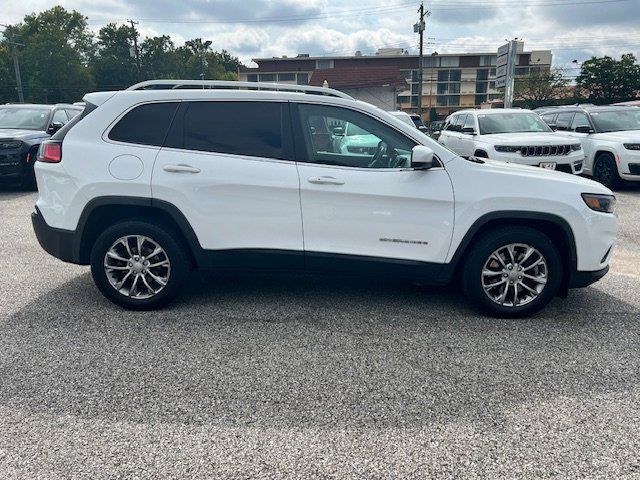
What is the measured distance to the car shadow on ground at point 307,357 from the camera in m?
2.91

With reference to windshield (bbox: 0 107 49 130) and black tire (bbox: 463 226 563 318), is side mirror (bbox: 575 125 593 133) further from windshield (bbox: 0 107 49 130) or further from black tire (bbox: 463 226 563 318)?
windshield (bbox: 0 107 49 130)

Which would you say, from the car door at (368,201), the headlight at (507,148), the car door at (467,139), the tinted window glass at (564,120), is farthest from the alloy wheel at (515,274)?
the tinted window glass at (564,120)

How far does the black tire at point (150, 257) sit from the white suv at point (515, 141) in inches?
229

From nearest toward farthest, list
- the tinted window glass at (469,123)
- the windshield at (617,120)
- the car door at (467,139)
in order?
the car door at (467,139) < the tinted window glass at (469,123) < the windshield at (617,120)

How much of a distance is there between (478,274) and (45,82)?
65.8m

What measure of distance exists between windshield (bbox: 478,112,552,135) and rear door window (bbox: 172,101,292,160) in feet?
24.5

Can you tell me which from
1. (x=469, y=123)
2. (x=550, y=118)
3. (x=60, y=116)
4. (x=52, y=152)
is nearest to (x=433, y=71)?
(x=550, y=118)

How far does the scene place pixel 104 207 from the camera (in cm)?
414

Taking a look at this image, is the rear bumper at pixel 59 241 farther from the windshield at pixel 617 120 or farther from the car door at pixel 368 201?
the windshield at pixel 617 120

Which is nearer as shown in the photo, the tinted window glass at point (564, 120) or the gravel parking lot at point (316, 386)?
the gravel parking lot at point (316, 386)

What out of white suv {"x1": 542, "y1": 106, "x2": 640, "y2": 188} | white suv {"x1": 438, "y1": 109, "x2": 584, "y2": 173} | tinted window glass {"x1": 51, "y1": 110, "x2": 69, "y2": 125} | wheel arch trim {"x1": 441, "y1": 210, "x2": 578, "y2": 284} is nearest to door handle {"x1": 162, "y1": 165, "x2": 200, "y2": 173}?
wheel arch trim {"x1": 441, "y1": 210, "x2": 578, "y2": 284}

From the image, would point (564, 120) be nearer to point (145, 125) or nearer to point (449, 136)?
point (449, 136)

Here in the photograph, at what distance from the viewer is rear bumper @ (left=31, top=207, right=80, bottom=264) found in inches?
164

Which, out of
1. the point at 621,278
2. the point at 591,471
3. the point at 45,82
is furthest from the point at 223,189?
the point at 45,82
